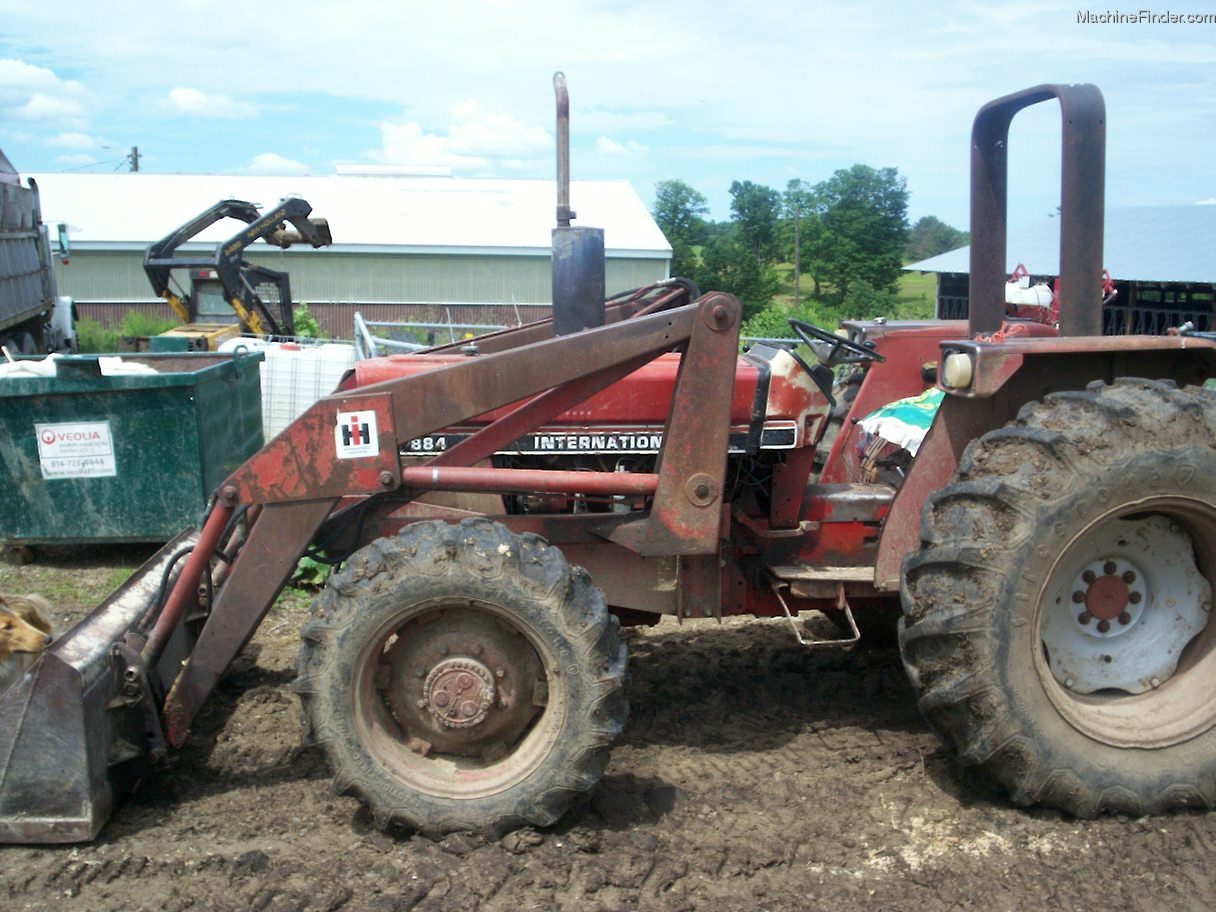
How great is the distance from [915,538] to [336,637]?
6.23 ft

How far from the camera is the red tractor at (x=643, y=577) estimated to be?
3.24 meters

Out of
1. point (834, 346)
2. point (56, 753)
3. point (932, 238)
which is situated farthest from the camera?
point (932, 238)

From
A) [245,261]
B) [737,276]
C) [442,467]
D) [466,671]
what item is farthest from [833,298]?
[466,671]

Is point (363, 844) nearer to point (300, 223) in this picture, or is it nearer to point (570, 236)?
point (570, 236)

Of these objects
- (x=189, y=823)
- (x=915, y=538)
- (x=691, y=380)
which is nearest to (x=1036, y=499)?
(x=915, y=538)

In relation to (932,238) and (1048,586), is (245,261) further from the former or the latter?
(932,238)

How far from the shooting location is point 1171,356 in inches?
149

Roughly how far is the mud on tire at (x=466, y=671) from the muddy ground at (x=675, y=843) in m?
0.13

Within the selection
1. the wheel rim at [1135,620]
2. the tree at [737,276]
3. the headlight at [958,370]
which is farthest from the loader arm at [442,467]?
the tree at [737,276]

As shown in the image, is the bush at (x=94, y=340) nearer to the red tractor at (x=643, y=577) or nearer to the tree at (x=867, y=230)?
the red tractor at (x=643, y=577)

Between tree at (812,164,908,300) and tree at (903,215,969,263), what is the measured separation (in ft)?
72.7

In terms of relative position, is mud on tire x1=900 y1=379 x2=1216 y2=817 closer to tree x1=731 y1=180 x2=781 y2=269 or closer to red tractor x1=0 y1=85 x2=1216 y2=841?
red tractor x1=0 y1=85 x2=1216 y2=841

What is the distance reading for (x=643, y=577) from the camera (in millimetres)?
3877

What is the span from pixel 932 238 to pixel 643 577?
239 feet
